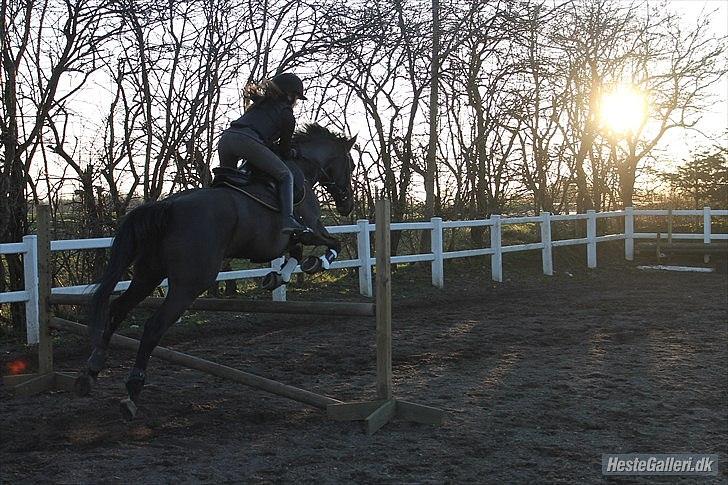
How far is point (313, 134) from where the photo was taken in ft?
21.6

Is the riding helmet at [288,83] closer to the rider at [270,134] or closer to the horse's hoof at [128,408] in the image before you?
the rider at [270,134]

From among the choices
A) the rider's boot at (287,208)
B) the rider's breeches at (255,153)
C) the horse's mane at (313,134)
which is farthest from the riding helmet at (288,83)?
the rider's boot at (287,208)

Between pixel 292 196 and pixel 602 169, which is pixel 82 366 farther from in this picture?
pixel 602 169

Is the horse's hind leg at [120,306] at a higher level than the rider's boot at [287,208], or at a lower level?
lower

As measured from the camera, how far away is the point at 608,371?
7.48 metres

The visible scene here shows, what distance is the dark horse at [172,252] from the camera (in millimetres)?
5160

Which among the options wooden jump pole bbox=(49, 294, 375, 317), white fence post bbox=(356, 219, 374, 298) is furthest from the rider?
white fence post bbox=(356, 219, 374, 298)

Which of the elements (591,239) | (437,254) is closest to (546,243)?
(591,239)

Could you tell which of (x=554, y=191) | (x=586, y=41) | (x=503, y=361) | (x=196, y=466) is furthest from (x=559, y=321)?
(x=586, y=41)

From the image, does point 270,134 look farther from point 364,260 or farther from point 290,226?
point 364,260

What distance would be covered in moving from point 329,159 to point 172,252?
70.8 inches

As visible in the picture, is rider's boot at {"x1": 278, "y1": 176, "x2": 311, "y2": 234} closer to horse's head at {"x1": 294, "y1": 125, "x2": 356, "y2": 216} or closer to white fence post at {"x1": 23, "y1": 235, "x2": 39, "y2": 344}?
horse's head at {"x1": 294, "y1": 125, "x2": 356, "y2": 216}

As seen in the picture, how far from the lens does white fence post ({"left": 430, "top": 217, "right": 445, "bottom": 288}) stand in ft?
46.9

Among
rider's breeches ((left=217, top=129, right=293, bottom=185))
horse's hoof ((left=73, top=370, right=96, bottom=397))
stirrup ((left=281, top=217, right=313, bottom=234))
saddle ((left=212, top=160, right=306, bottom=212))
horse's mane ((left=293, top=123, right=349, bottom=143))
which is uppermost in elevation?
horse's mane ((left=293, top=123, right=349, bottom=143))
